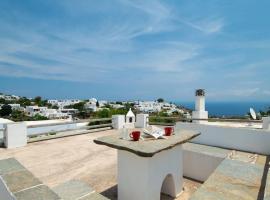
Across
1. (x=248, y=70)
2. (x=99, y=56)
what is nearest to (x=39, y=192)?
(x=248, y=70)

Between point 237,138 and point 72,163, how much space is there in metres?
3.59

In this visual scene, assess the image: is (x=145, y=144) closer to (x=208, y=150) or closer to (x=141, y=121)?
(x=208, y=150)

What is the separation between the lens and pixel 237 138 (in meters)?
4.65

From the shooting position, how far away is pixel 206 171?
4.18 meters

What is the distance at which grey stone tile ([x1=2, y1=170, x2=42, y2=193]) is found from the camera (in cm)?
173

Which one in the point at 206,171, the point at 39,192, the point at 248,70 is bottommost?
the point at 206,171

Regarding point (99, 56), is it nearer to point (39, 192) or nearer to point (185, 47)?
point (185, 47)

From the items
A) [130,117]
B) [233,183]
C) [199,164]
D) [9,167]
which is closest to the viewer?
[9,167]

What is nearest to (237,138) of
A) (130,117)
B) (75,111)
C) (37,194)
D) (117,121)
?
(37,194)

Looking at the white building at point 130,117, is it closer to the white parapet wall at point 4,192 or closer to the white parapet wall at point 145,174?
the white parapet wall at point 145,174

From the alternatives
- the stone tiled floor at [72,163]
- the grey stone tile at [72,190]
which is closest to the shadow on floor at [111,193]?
the stone tiled floor at [72,163]

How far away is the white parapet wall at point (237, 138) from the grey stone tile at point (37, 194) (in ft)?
11.2

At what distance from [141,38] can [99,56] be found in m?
9.66

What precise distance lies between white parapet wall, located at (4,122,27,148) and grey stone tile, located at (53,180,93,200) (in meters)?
3.63
